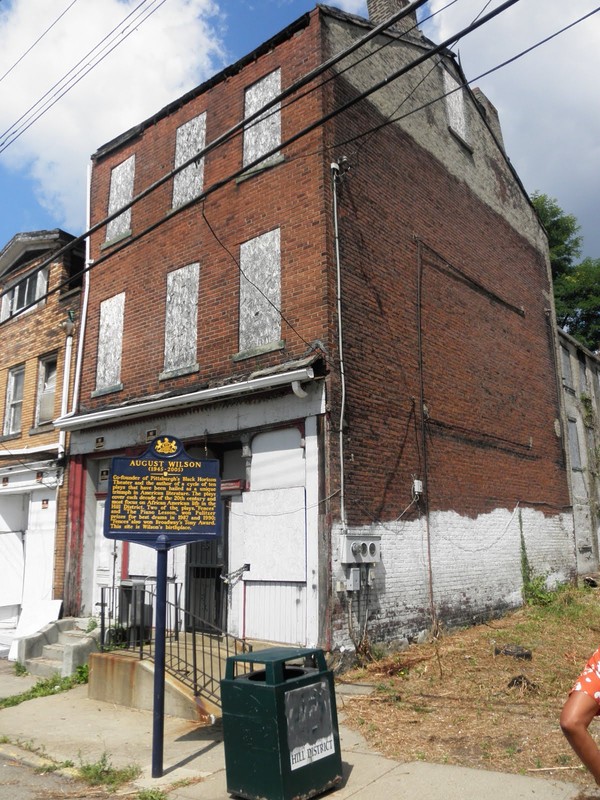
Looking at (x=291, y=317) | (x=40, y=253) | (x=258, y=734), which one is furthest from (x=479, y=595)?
(x=40, y=253)

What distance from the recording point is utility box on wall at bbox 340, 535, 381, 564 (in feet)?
33.0

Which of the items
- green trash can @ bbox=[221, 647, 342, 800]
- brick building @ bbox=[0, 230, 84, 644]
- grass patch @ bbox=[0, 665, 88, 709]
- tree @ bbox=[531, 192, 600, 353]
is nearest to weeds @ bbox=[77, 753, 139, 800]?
green trash can @ bbox=[221, 647, 342, 800]

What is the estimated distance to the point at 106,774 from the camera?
6.73 meters

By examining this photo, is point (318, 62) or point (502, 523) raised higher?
point (318, 62)

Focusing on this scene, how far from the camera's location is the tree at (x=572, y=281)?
30.4 meters

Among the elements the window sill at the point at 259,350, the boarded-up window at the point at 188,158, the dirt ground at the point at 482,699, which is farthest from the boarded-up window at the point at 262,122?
the dirt ground at the point at 482,699

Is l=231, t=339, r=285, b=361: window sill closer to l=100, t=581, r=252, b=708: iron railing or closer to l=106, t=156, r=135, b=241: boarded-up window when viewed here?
l=100, t=581, r=252, b=708: iron railing

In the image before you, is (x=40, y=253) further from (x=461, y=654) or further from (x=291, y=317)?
(x=461, y=654)

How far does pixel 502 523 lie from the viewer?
14688 millimetres

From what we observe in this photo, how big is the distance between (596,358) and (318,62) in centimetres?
1416

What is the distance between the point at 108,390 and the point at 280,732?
9.66m

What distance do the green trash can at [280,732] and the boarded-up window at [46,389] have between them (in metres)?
11.6

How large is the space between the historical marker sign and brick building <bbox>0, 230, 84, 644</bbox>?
24.8ft

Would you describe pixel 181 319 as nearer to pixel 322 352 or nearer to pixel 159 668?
pixel 322 352
